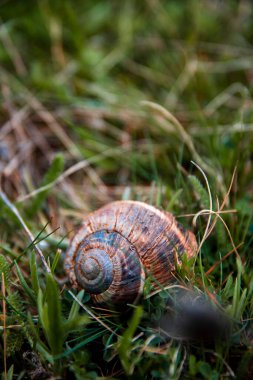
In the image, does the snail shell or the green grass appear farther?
the snail shell

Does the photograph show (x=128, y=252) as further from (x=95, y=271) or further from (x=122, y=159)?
(x=122, y=159)

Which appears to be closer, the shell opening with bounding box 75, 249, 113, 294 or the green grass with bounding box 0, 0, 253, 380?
the green grass with bounding box 0, 0, 253, 380

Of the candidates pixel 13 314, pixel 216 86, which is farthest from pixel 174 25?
pixel 13 314

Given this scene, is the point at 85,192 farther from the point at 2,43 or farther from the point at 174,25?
the point at 174,25

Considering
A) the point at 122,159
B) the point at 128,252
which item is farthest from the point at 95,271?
the point at 122,159

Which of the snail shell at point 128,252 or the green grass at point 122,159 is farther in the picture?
the snail shell at point 128,252
